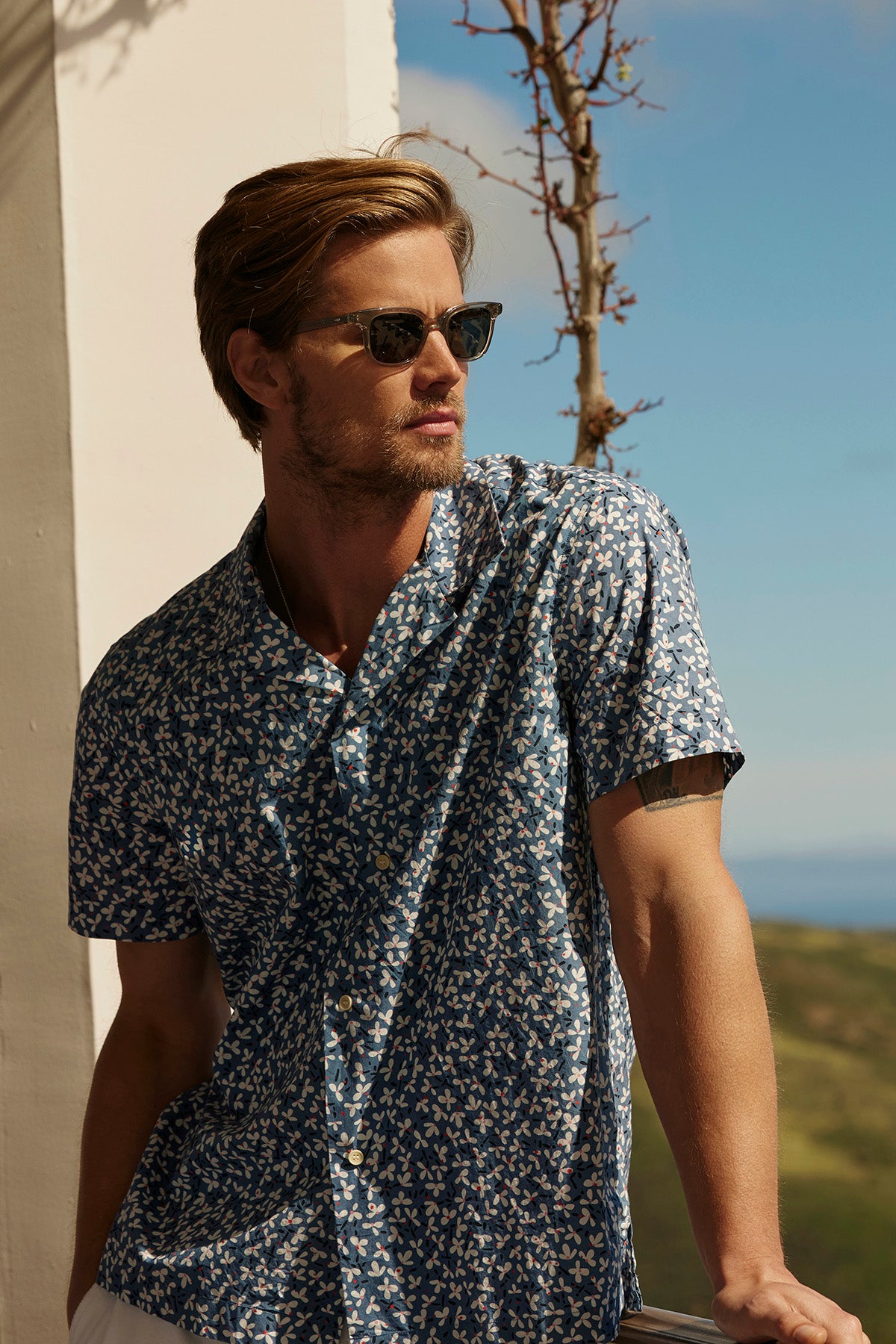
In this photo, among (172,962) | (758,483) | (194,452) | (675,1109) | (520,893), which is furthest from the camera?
(758,483)

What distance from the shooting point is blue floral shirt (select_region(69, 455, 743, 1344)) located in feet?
4.20

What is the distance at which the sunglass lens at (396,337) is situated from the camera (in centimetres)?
145

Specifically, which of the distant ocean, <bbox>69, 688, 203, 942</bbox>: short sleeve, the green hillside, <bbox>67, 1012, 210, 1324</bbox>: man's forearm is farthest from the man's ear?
the distant ocean

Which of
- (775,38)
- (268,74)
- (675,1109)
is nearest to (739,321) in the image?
(775,38)

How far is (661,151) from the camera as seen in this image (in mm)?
10781

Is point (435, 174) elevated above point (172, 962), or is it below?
above

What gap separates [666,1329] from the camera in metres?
1.15

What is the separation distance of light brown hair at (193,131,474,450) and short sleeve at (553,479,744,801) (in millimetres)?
418

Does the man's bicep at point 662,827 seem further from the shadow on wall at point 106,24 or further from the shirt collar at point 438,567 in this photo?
the shadow on wall at point 106,24

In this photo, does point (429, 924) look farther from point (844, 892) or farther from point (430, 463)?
point (844, 892)

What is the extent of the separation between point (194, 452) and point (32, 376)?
30 centimetres

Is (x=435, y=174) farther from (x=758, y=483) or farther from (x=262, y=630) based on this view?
(x=758, y=483)

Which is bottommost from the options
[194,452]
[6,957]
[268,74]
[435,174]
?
[6,957]

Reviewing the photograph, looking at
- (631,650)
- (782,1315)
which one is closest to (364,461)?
(631,650)
